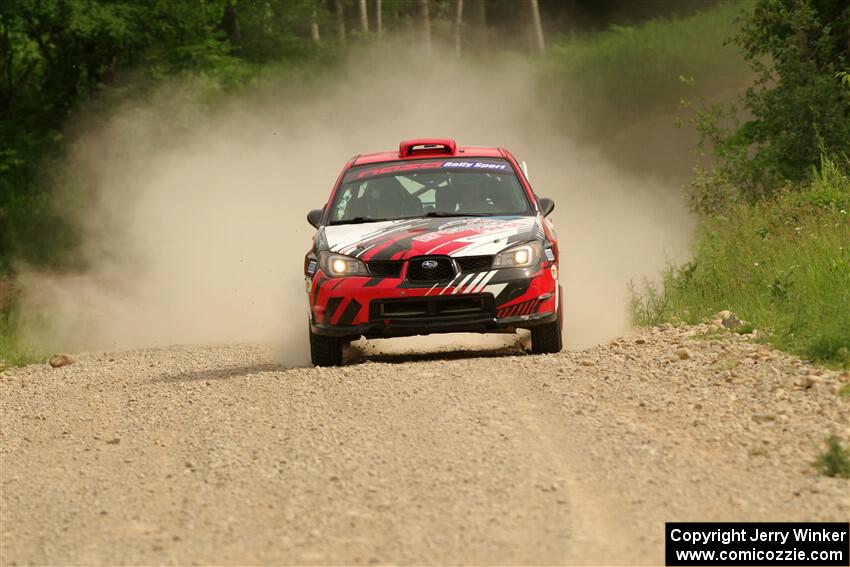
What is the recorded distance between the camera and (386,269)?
11.9 metres

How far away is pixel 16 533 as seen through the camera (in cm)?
763

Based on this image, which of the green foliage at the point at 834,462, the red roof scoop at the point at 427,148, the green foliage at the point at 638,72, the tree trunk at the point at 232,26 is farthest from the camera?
the tree trunk at the point at 232,26

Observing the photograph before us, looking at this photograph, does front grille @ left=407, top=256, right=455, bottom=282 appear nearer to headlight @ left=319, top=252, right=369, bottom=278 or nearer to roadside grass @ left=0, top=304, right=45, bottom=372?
headlight @ left=319, top=252, right=369, bottom=278

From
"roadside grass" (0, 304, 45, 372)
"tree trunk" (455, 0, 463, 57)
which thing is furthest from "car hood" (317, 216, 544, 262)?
"tree trunk" (455, 0, 463, 57)

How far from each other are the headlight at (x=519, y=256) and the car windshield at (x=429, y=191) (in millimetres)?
934

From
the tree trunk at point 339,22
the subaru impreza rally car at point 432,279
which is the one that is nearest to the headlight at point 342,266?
the subaru impreza rally car at point 432,279

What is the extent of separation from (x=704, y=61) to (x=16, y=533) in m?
39.2

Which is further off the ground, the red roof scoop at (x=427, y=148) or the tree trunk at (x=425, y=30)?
the red roof scoop at (x=427, y=148)

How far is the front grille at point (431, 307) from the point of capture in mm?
11797

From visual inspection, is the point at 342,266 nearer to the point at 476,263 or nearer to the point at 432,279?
the point at 432,279

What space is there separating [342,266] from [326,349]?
763mm

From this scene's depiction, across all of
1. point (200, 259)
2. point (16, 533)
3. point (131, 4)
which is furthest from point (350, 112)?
point (16, 533)

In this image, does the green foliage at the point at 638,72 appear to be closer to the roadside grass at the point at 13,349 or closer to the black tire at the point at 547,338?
the roadside grass at the point at 13,349

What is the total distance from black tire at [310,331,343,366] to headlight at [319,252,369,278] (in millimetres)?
574
